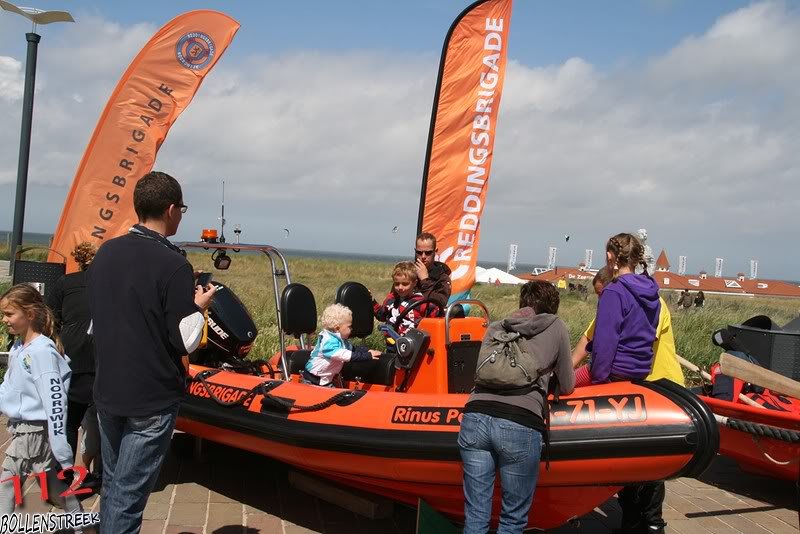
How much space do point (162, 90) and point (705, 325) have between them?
8999mm

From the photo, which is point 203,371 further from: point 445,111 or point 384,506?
point 445,111

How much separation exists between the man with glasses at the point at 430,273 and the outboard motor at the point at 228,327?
54.7 inches

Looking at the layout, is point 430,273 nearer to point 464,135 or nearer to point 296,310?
point 296,310

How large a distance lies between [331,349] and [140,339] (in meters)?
2.22

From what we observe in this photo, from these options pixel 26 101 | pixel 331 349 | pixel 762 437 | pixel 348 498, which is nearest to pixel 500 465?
pixel 348 498

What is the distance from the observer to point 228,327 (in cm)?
548

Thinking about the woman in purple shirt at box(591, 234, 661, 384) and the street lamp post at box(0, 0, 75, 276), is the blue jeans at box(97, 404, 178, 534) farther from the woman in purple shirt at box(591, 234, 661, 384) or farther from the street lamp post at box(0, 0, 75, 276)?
the street lamp post at box(0, 0, 75, 276)

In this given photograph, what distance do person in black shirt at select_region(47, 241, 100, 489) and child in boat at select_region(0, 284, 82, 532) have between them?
59cm

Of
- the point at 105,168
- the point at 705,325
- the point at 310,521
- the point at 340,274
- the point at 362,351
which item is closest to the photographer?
the point at 310,521

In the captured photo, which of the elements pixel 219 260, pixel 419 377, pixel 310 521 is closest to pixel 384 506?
pixel 310 521

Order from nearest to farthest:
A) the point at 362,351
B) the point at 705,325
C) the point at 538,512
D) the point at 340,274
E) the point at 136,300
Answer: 1. the point at 136,300
2. the point at 538,512
3. the point at 362,351
4. the point at 705,325
5. the point at 340,274

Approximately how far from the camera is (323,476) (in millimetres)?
4629

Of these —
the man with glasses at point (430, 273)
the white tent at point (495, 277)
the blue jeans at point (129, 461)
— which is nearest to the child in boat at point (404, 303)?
the man with glasses at point (430, 273)

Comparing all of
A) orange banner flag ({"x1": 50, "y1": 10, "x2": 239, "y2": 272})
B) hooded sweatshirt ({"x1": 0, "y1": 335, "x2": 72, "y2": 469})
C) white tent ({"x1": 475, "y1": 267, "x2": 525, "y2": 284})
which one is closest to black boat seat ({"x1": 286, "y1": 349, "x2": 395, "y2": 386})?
hooded sweatshirt ({"x1": 0, "y1": 335, "x2": 72, "y2": 469})
